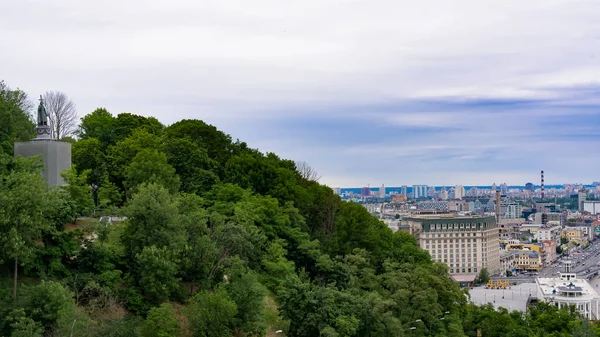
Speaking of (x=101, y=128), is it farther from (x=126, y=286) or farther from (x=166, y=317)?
(x=166, y=317)

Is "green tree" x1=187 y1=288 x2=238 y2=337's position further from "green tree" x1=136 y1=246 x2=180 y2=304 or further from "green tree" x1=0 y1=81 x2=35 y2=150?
"green tree" x1=0 y1=81 x2=35 y2=150

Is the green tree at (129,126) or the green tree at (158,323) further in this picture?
the green tree at (129,126)

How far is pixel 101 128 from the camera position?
123 ft

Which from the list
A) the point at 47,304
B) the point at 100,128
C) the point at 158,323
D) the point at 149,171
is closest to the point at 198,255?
the point at 158,323

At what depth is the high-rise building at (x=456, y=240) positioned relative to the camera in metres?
99.4

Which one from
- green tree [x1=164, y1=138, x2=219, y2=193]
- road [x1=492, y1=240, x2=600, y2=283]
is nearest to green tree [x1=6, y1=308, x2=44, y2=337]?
green tree [x1=164, y1=138, x2=219, y2=193]

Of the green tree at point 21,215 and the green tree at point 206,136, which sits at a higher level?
the green tree at point 206,136

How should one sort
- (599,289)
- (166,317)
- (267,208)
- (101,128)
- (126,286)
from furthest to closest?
(599,289) → (101,128) → (267,208) → (126,286) → (166,317)

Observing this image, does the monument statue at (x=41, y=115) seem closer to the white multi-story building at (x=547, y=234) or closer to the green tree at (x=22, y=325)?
the green tree at (x=22, y=325)

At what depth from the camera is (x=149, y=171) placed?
2919 cm

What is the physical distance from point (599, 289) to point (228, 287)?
3140 inches

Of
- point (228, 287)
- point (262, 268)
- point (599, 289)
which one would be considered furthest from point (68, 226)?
point (599, 289)

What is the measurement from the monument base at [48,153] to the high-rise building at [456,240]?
79.0 m

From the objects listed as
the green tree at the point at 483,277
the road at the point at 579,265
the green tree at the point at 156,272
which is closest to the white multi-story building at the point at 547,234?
the road at the point at 579,265
